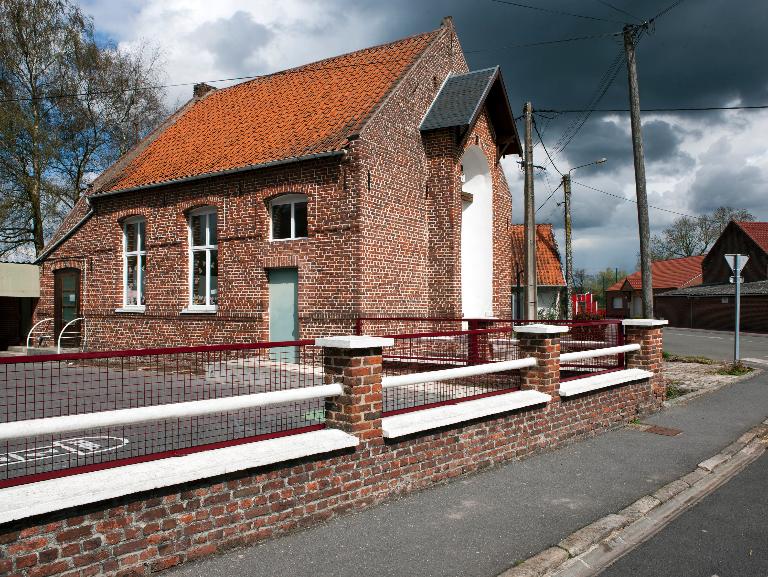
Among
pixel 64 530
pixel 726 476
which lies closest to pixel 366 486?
pixel 64 530

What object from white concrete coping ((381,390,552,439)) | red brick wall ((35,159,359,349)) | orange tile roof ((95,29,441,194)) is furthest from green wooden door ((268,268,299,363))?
white concrete coping ((381,390,552,439))

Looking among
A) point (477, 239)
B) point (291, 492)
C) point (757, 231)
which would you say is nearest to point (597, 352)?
point (291, 492)

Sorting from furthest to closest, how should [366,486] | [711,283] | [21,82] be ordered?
[711,283]
[21,82]
[366,486]

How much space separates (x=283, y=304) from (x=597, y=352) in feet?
24.2

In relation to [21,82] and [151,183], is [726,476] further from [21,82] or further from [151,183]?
[21,82]

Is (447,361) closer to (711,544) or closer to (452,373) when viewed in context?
(452,373)

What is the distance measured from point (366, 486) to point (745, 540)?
303 cm

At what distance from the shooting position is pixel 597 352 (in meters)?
9.12

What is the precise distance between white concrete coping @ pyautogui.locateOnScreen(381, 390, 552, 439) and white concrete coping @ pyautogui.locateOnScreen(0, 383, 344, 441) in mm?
721

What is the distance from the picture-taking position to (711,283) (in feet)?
172

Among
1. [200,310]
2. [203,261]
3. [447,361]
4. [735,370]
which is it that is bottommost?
[735,370]

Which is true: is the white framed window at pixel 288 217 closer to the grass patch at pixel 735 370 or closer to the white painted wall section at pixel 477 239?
the white painted wall section at pixel 477 239

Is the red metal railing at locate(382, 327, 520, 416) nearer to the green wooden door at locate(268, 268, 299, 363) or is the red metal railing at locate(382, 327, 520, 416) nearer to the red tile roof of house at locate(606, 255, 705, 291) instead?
the green wooden door at locate(268, 268, 299, 363)

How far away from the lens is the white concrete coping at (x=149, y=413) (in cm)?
365
